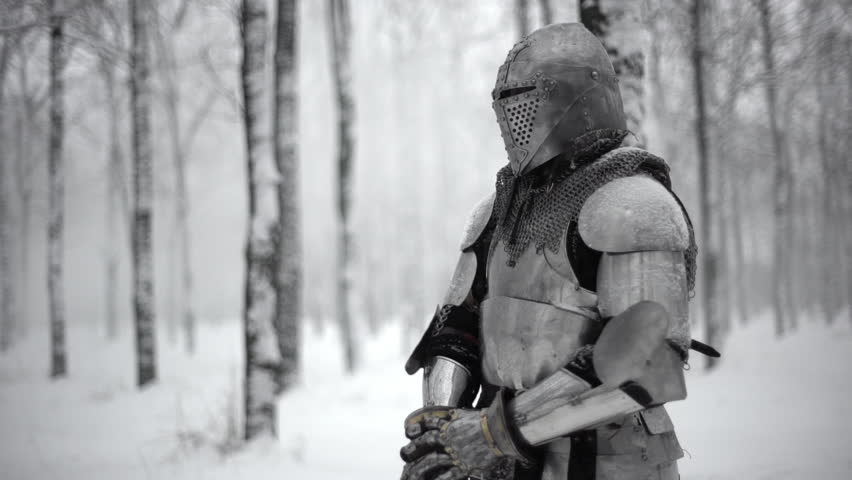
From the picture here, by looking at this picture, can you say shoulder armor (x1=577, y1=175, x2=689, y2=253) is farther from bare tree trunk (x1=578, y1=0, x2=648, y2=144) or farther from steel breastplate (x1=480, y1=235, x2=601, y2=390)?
bare tree trunk (x1=578, y1=0, x2=648, y2=144)

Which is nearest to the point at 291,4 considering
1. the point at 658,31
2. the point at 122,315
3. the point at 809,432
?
the point at 809,432

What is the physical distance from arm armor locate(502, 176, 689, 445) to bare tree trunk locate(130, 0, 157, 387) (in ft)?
32.6

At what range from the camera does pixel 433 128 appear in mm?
24641

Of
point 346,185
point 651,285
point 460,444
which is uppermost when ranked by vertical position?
point 346,185

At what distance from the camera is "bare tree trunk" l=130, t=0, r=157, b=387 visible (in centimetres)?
1003

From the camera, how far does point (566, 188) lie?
1.89 m

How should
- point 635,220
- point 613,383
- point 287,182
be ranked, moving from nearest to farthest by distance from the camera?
point 613,383 < point 635,220 < point 287,182

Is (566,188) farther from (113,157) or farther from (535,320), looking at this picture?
(113,157)

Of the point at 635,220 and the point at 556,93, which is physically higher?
the point at 556,93

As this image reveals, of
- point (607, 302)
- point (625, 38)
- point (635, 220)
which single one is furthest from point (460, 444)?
point (625, 38)

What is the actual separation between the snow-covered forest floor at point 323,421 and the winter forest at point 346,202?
52 mm

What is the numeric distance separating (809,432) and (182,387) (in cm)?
882

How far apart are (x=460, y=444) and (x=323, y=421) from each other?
5535 mm

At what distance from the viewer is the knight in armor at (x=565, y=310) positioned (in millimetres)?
1562
